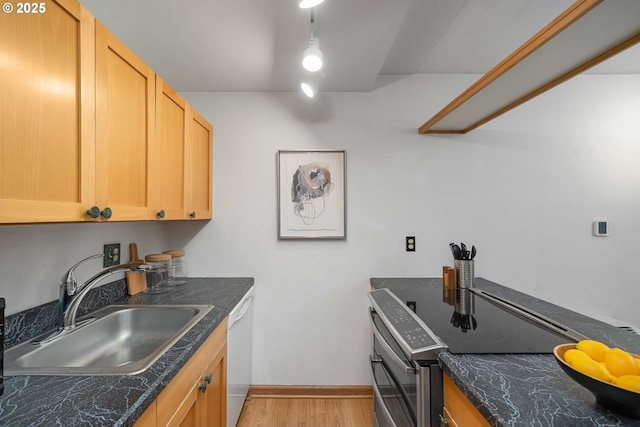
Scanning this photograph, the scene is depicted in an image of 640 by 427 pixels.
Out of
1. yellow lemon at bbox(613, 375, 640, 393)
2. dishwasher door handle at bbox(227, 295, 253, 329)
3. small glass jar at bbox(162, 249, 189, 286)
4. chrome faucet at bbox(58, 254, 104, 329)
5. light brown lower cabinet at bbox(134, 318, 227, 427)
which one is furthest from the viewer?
small glass jar at bbox(162, 249, 189, 286)

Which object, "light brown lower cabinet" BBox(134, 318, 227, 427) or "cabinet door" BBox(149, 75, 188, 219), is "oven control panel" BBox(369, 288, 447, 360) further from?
"cabinet door" BBox(149, 75, 188, 219)

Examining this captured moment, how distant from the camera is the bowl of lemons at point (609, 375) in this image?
23.0 inches

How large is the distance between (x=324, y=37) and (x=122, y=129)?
1.08m

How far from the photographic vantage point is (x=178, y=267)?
1.99 m

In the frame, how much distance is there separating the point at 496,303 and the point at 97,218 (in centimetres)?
190

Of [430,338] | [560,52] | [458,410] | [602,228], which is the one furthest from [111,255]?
[602,228]

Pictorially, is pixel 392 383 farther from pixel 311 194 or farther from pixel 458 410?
pixel 311 194

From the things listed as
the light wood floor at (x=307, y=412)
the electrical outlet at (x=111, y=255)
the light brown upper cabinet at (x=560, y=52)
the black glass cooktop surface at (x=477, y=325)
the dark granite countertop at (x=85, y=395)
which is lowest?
the light wood floor at (x=307, y=412)

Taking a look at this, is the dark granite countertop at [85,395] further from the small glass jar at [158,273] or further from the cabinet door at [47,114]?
the small glass jar at [158,273]

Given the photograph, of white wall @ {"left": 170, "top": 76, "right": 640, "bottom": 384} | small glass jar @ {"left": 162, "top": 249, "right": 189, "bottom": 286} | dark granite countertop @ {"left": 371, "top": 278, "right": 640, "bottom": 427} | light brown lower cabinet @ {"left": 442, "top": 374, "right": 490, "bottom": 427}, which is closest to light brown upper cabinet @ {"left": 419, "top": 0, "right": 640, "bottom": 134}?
white wall @ {"left": 170, "top": 76, "right": 640, "bottom": 384}

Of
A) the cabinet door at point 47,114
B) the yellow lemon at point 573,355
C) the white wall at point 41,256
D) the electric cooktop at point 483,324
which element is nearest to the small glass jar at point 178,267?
the white wall at point 41,256

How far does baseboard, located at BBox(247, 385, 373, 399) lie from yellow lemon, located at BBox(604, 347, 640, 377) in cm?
172

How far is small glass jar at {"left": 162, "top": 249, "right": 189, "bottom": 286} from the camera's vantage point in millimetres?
1894

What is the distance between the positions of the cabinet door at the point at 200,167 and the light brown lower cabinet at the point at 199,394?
2.70 feet
